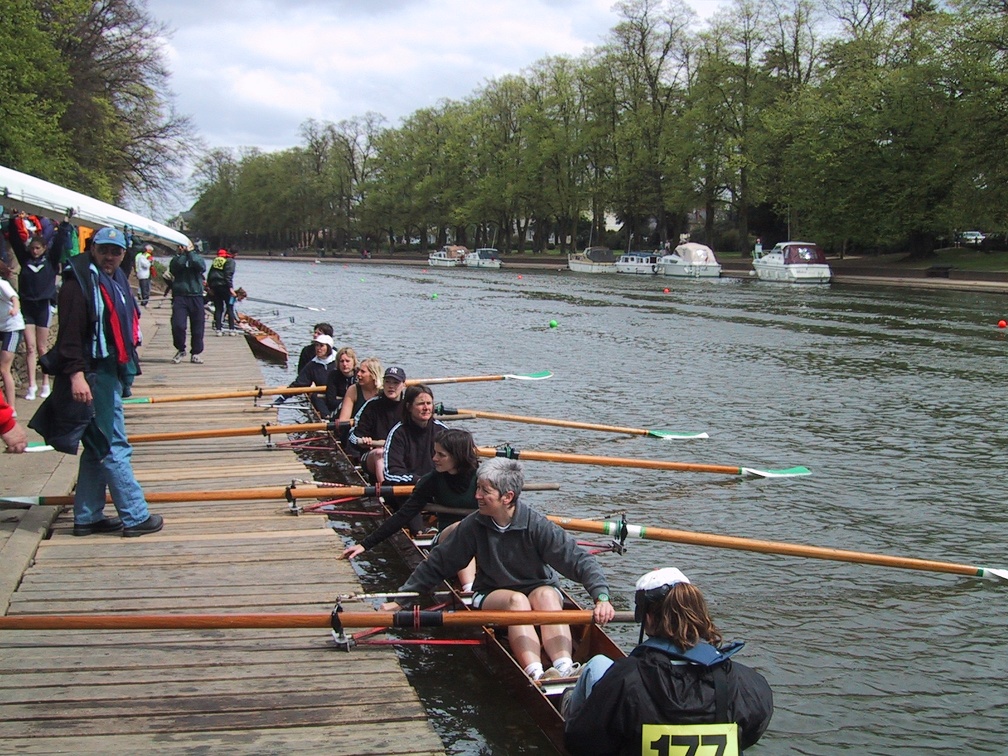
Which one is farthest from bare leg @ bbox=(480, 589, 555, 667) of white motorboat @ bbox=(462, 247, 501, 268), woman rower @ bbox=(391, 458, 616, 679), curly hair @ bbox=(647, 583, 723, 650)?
white motorboat @ bbox=(462, 247, 501, 268)

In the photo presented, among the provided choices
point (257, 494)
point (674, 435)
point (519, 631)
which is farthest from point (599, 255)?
point (519, 631)

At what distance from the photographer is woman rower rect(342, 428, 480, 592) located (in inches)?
268

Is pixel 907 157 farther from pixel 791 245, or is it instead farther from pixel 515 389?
pixel 515 389

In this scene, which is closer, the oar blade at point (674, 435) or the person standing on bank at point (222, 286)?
the oar blade at point (674, 435)

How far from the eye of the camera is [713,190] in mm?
69438

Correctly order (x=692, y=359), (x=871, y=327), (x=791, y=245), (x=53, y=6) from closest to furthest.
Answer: (x=692, y=359) < (x=871, y=327) < (x=53, y=6) < (x=791, y=245)

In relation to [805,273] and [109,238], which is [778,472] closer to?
[109,238]

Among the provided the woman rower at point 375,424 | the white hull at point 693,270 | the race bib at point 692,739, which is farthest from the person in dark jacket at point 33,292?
the white hull at point 693,270

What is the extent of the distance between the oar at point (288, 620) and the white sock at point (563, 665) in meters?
0.21

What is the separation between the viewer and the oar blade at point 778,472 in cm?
1141

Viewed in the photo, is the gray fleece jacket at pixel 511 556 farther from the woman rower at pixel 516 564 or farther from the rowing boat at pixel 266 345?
the rowing boat at pixel 266 345

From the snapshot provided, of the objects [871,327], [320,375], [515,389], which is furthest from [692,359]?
[320,375]

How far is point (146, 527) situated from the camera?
25.3ft

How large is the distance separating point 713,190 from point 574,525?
214 ft
